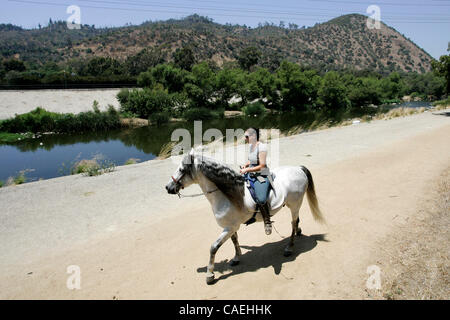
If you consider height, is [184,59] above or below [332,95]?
above

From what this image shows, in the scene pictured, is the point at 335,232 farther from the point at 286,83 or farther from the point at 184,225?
the point at 286,83

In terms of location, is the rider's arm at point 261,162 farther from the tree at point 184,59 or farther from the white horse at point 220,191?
the tree at point 184,59

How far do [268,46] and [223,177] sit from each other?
472 feet

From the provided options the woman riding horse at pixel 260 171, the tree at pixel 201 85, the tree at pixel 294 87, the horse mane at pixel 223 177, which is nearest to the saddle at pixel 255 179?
the woman riding horse at pixel 260 171

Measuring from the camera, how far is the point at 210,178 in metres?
4.44

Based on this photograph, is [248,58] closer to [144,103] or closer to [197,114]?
[197,114]

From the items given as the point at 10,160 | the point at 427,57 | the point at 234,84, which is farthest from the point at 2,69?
the point at 427,57

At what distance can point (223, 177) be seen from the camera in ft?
14.6

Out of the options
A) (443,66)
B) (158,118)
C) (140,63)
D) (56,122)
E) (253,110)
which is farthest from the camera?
(140,63)

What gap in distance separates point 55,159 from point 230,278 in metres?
20.5

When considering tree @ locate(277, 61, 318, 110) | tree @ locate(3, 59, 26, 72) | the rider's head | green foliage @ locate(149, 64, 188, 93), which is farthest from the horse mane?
tree @ locate(3, 59, 26, 72)

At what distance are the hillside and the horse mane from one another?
8715cm

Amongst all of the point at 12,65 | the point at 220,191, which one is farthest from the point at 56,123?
the point at 12,65

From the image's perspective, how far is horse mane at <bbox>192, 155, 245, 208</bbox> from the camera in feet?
14.5
